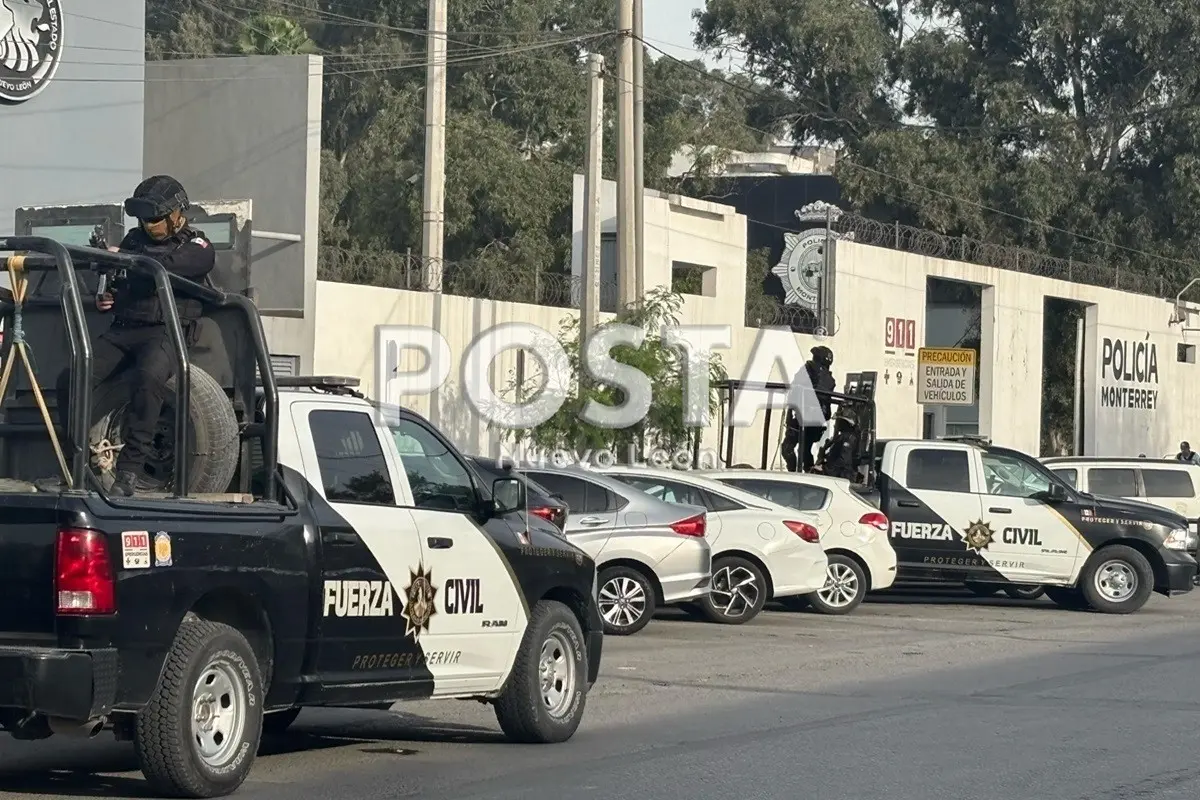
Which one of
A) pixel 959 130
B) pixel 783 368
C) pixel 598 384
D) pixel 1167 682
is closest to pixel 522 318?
pixel 598 384

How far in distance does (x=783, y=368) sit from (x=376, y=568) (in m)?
23.5

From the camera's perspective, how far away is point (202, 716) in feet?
26.2

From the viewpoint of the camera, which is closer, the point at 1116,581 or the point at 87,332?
the point at 87,332

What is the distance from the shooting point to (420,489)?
9430 millimetres

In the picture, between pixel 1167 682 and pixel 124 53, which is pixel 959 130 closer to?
pixel 124 53

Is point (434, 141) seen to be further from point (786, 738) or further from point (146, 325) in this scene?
point (146, 325)

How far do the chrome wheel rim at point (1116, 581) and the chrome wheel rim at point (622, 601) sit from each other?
6.39 m

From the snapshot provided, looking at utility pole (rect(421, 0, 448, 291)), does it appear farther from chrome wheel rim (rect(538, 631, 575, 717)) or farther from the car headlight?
chrome wheel rim (rect(538, 631, 575, 717))

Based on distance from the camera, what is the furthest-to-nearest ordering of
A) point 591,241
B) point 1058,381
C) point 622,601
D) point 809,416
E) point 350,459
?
point 1058,381 < point 591,241 < point 809,416 < point 622,601 < point 350,459

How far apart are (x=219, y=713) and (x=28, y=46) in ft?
49.9

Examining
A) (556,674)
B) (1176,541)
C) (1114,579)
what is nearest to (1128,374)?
(1176,541)

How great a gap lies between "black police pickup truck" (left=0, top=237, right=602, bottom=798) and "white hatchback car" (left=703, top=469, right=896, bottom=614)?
961 cm

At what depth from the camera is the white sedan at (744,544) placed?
18.5 meters

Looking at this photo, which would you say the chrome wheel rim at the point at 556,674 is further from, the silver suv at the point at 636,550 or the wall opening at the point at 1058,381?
the wall opening at the point at 1058,381
